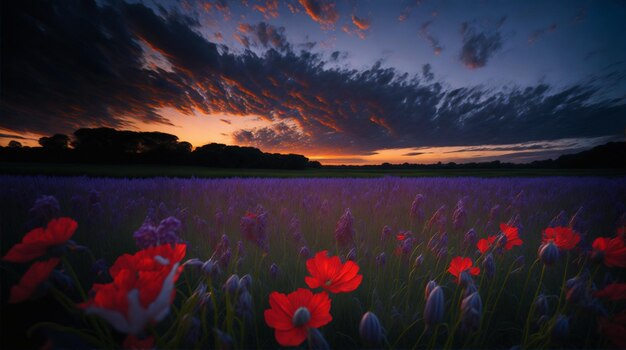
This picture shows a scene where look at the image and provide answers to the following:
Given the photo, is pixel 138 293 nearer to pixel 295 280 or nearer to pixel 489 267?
pixel 295 280

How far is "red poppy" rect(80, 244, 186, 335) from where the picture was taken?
49cm

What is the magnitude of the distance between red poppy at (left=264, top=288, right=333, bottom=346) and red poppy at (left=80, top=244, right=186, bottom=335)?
370 millimetres

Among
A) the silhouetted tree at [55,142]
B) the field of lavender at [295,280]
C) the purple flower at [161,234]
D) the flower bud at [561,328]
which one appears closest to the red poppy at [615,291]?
the field of lavender at [295,280]

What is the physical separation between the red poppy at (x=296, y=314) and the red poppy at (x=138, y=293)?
14.6 inches

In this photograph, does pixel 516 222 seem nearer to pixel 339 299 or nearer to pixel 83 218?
pixel 339 299

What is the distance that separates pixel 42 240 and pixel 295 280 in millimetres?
1455

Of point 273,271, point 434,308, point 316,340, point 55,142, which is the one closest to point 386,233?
point 273,271

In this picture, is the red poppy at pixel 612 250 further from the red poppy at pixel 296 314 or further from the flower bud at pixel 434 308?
the red poppy at pixel 296 314

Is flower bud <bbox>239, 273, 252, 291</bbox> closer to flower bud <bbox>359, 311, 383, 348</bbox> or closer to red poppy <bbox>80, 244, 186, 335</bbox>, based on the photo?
red poppy <bbox>80, 244, 186, 335</bbox>

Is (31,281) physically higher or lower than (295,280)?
higher

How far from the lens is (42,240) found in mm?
810

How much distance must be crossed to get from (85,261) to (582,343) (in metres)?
3.84

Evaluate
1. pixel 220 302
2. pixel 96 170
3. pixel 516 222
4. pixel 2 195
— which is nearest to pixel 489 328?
pixel 516 222

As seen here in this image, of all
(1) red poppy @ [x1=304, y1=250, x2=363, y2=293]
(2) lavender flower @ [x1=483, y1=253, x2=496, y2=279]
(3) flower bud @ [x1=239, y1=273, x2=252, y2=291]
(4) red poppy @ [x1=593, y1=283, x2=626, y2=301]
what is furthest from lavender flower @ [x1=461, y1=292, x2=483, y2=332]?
(3) flower bud @ [x1=239, y1=273, x2=252, y2=291]
